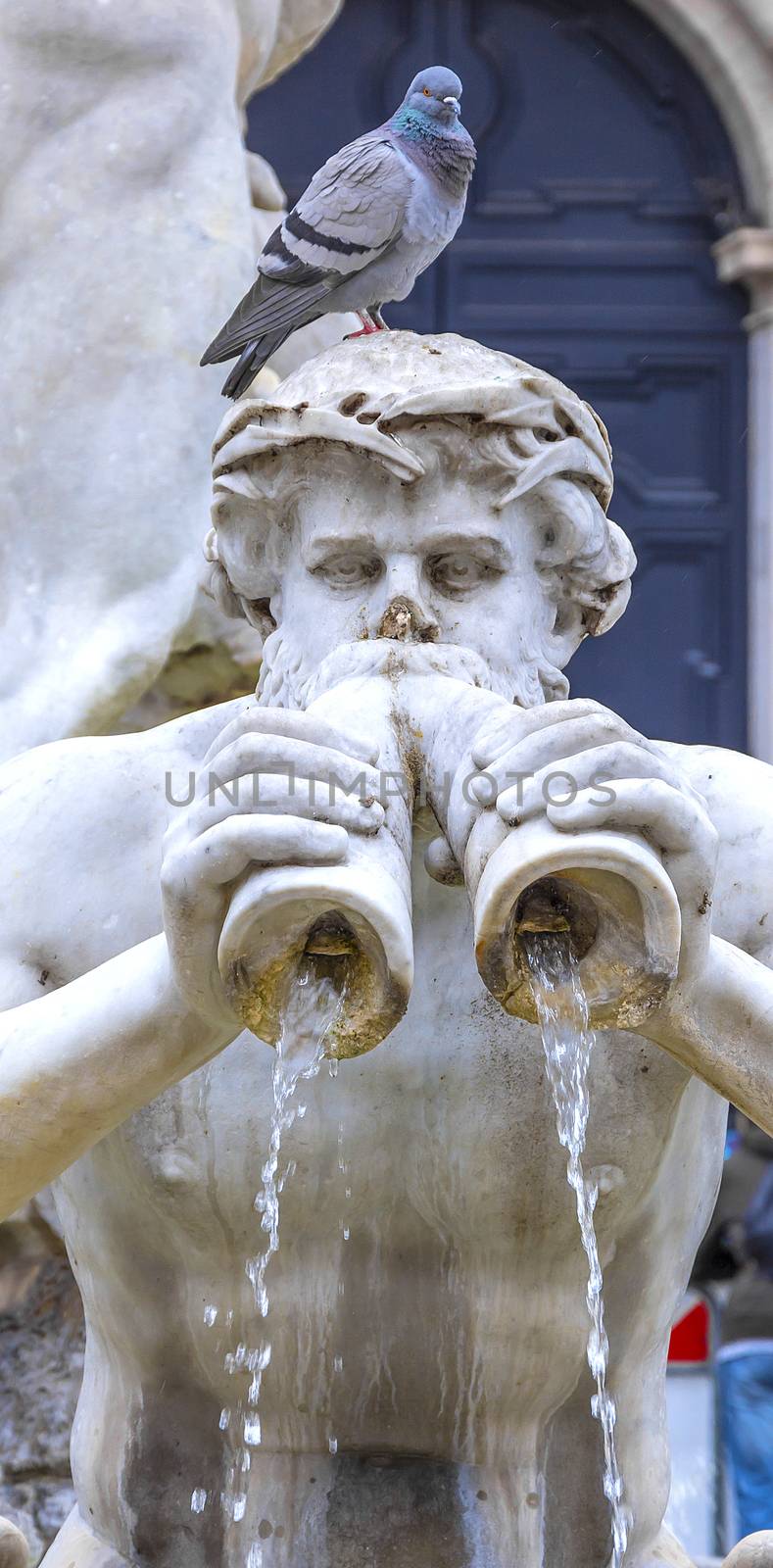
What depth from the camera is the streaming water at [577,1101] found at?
→ 180 cm

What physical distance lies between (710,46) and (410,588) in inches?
183

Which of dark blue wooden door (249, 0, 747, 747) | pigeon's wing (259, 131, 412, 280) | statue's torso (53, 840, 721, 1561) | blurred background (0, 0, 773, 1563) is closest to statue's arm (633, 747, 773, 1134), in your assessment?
statue's torso (53, 840, 721, 1561)

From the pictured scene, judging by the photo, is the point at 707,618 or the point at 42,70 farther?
the point at 707,618

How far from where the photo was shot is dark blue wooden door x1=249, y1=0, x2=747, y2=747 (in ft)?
21.0

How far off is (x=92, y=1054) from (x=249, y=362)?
3.70 feet

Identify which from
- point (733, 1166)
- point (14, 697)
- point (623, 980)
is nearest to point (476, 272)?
point (733, 1166)

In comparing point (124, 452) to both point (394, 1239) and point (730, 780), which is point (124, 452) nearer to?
point (730, 780)

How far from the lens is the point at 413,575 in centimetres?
218

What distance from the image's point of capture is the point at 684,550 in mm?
6457

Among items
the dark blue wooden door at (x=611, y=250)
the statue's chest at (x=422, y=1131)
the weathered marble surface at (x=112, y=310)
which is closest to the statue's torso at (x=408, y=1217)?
the statue's chest at (x=422, y=1131)

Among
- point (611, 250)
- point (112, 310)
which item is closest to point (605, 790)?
point (112, 310)

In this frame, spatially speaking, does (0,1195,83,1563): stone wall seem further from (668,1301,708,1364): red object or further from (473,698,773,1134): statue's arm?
(473,698,773,1134): statue's arm

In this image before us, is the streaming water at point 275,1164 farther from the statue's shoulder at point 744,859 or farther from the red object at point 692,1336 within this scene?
the red object at point 692,1336

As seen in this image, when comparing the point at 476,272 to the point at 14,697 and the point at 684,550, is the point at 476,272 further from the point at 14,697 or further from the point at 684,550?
the point at 14,697
